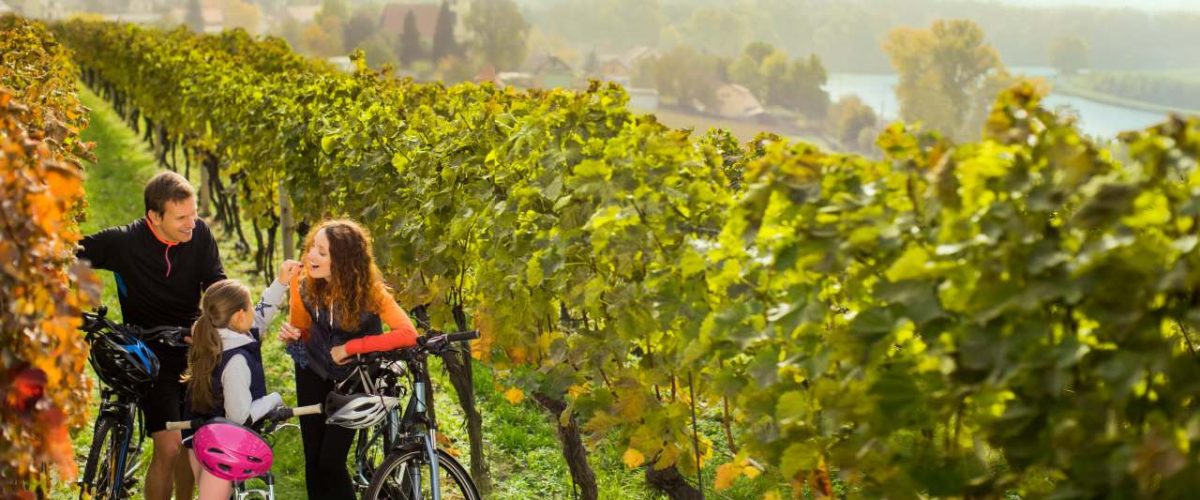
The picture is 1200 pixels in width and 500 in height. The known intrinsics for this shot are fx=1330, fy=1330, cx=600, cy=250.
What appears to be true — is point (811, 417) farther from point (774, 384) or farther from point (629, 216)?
point (629, 216)

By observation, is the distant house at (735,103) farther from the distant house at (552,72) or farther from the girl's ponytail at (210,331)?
the girl's ponytail at (210,331)

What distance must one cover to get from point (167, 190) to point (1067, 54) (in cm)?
18184

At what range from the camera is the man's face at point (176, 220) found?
530 centimetres

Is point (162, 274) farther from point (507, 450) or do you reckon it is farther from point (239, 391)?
point (507, 450)

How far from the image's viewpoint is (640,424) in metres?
4.43

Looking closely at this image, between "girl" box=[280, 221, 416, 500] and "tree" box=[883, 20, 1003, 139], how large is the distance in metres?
109

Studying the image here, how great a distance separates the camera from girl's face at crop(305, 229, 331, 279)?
4.92m

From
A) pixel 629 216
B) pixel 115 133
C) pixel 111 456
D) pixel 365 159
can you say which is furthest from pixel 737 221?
pixel 115 133

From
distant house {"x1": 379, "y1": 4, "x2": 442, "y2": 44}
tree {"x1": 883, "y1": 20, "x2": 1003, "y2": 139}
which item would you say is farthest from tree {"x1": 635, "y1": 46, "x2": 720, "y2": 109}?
tree {"x1": 883, "y1": 20, "x2": 1003, "y2": 139}

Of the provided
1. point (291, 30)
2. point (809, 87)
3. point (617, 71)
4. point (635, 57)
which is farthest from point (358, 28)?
point (809, 87)

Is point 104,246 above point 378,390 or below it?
above

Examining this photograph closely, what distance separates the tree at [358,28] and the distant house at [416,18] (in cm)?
139

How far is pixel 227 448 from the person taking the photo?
4.71 meters

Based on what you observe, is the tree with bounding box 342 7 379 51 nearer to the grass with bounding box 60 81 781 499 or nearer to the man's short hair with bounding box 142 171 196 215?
the grass with bounding box 60 81 781 499
